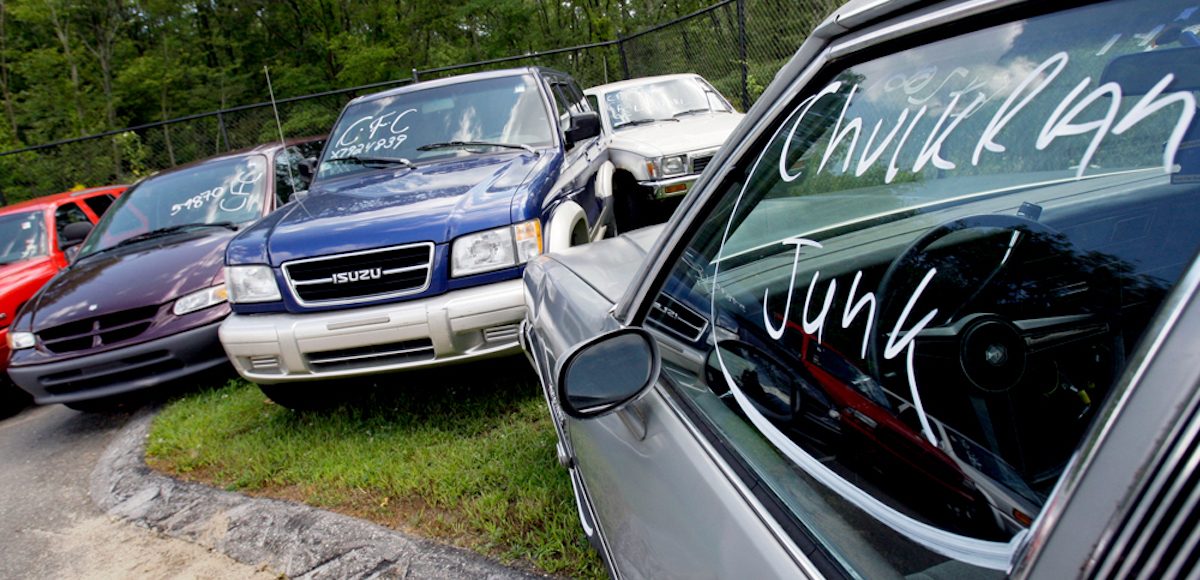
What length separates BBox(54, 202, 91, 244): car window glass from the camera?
7250 mm

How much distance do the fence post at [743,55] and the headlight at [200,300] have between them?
26.9 ft

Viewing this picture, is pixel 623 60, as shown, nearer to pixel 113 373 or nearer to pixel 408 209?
pixel 113 373

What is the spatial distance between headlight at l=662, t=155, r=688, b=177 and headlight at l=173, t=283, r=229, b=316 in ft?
12.3

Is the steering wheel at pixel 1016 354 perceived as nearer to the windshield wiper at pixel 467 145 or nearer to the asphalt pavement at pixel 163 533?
the asphalt pavement at pixel 163 533

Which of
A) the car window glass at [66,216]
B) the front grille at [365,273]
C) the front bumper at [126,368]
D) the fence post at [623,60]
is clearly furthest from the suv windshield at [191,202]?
the fence post at [623,60]

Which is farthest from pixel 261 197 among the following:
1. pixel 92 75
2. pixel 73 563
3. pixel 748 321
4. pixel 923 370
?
pixel 92 75

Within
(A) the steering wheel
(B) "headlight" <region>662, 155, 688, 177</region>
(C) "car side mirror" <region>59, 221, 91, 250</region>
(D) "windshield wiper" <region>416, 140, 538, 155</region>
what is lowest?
(C) "car side mirror" <region>59, 221, 91, 250</region>

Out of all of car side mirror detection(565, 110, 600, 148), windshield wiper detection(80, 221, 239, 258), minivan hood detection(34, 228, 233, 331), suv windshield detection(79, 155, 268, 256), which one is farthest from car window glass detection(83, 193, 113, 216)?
car side mirror detection(565, 110, 600, 148)

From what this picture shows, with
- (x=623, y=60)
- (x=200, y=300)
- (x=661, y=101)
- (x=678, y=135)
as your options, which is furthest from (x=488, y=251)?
(x=623, y=60)

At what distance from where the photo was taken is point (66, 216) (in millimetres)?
7496

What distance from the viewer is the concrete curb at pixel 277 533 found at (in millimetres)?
2822

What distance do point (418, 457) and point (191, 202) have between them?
149 inches

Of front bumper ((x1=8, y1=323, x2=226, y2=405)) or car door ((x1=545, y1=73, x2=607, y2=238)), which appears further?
front bumper ((x1=8, y1=323, x2=226, y2=405))

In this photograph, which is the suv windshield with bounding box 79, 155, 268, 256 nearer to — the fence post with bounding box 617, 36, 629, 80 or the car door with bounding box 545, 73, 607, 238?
the car door with bounding box 545, 73, 607, 238
